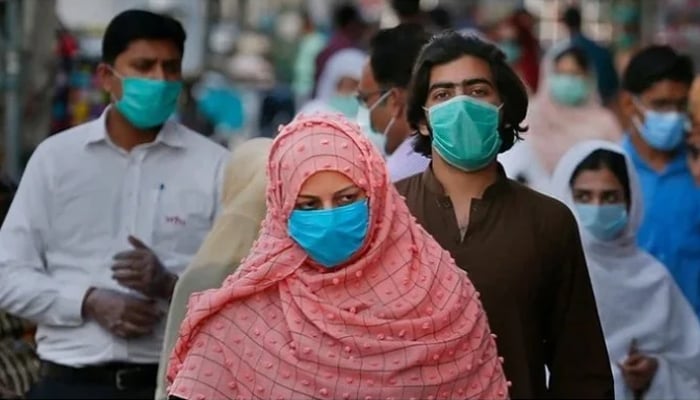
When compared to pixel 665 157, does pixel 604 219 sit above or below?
below

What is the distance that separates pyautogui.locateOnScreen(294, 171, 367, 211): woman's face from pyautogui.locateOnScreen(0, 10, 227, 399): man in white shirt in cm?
154

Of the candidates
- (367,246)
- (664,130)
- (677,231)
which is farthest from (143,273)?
(664,130)

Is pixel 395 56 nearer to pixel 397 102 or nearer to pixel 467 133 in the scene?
pixel 397 102

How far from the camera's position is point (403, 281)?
407cm

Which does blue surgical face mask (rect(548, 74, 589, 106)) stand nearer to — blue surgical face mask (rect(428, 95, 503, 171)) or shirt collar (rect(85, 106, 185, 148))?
shirt collar (rect(85, 106, 185, 148))

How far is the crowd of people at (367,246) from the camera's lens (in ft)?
13.3

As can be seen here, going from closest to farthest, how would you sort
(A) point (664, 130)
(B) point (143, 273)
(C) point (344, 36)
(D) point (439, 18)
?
(B) point (143, 273) → (A) point (664, 130) → (D) point (439, 18) → (C) point (344, 36)

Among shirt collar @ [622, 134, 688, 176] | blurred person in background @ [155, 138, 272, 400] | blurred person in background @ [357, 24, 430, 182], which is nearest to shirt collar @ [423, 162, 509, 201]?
blurred person in background @ [155, 138, 272, 400]

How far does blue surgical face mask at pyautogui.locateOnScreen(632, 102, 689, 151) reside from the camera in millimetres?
7211

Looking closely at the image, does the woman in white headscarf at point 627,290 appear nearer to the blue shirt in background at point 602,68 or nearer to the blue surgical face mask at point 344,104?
the blue surgical face mask at point 344,104

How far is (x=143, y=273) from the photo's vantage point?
216 inches

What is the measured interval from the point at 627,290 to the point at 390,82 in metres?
1.04

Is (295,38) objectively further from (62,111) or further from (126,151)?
(126,151)

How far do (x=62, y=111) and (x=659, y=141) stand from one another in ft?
14.4
